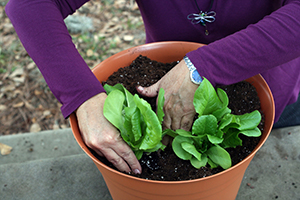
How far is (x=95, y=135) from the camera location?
0.72 m

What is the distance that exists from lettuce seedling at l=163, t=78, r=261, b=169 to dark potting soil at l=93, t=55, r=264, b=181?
4 centimetres

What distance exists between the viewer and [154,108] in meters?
0.91

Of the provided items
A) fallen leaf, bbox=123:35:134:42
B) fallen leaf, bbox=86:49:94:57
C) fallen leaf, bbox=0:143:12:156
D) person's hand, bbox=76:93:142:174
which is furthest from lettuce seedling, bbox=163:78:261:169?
fallen leaf, bbox=123:35:134:42

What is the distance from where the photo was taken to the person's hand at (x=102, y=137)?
0.72 meters

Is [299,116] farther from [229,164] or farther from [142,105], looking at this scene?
[142,105]

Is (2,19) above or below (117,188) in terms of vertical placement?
above

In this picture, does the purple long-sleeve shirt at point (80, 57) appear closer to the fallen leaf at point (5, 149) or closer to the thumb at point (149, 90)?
the thumb at point (149, 90)

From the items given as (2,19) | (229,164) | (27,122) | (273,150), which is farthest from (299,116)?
(2,19)

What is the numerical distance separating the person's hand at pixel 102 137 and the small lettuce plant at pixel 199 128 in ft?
0.09

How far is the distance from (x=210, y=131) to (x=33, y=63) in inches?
80.6

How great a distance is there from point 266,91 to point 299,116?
27.4 inches

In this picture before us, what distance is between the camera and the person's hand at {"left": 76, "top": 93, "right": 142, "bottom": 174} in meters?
0.72

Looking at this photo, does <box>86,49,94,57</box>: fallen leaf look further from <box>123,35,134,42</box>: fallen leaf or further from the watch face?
the watch face

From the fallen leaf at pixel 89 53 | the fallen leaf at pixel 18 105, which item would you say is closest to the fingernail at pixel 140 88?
the fallen leaf at pixel 18 105
